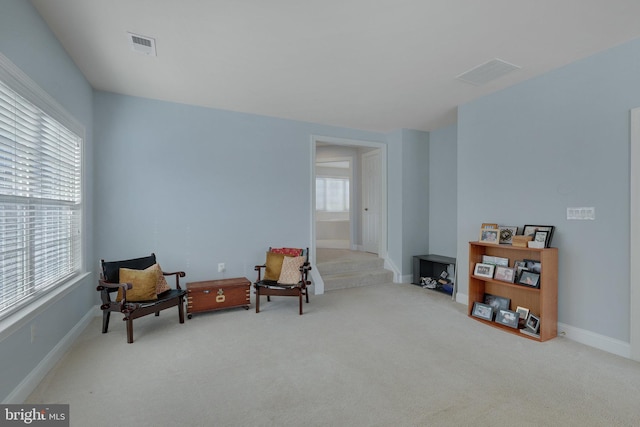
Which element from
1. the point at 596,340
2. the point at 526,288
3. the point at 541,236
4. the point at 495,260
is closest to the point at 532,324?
the point at 526,288

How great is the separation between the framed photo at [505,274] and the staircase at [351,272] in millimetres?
2107

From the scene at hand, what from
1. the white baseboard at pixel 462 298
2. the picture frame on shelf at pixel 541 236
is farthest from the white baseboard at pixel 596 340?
the white baseboard at pixel 462 298

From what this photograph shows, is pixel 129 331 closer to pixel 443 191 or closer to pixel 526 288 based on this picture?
pixel 526 288

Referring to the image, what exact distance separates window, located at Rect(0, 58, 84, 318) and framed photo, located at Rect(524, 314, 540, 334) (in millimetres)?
4256

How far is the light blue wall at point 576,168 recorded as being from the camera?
2645 mm

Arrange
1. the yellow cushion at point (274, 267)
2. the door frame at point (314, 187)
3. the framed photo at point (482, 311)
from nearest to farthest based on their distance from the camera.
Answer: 1. the framed photo at point (482, 311)
2. the yellow cushion at point (274, 267)
3. the door frame at point (314, 187)

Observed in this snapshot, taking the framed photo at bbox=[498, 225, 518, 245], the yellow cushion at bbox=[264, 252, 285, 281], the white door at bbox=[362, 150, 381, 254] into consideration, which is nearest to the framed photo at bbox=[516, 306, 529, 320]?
the framed photo at bbox=[498, 225, 518, 245]

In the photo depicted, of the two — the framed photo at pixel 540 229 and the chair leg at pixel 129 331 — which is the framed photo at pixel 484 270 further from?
the chair leg at pixel 129 331

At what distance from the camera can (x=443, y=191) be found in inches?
209

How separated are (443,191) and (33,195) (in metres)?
5.30

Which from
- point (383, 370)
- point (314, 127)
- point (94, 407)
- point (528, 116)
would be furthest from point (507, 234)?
point (94, 407)

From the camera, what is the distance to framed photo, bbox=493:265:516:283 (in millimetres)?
3205

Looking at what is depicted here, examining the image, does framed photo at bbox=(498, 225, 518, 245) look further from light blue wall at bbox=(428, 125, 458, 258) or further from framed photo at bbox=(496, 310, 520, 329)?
light blue wall at bbox=(428, 125, 458, 258)

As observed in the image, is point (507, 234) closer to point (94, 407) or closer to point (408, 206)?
point (408, 206)
